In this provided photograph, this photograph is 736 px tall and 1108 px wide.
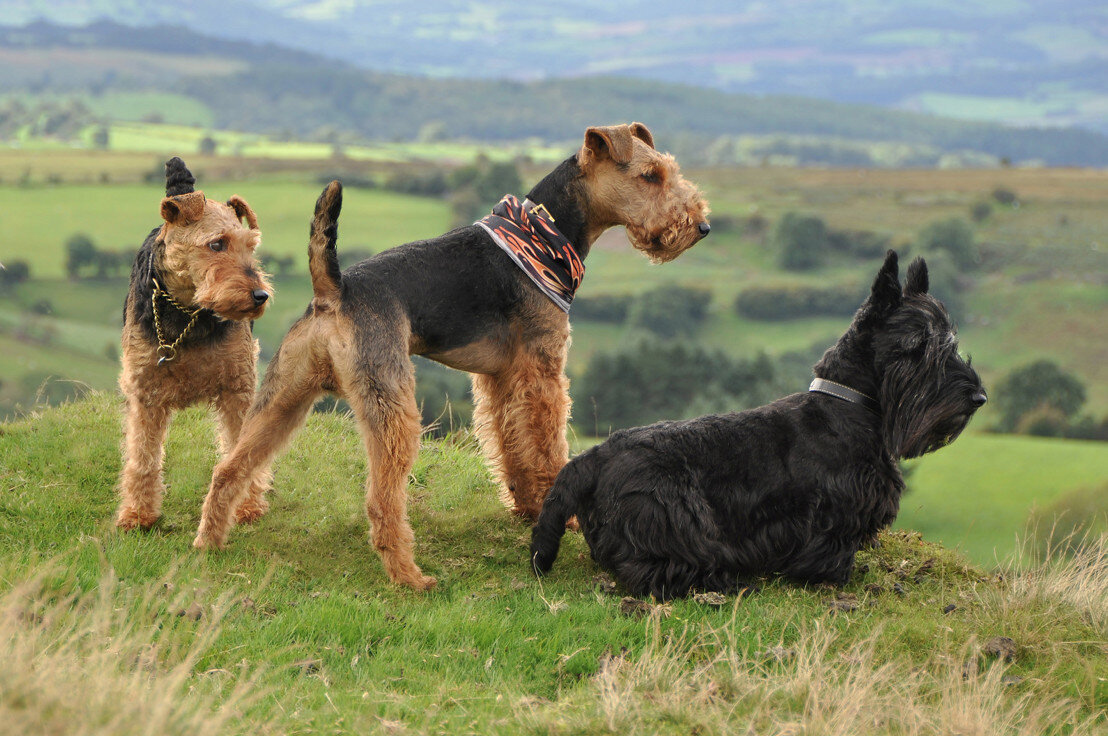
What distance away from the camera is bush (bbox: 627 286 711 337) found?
80.8 meters

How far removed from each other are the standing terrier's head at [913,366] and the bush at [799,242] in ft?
295

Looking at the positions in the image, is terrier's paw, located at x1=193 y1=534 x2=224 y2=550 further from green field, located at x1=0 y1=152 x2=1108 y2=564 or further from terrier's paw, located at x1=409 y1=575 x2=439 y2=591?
green field, located at x1=0 y1=152 x2=1108 y2=564

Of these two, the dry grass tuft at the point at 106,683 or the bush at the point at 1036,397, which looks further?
the bush at the point at 1036,397

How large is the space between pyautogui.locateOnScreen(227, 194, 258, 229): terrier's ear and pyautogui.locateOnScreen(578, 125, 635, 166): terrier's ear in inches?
96.3

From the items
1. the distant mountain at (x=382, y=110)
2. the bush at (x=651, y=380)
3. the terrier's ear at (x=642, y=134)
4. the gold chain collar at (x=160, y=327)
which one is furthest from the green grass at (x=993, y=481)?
the distant mountain at (x=382, y=110)

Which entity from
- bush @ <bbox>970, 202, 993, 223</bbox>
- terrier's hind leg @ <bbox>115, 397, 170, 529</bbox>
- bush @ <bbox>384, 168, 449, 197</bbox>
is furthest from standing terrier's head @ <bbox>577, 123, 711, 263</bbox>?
bush @ <bbox>970, 202, 993, 223</bbox>

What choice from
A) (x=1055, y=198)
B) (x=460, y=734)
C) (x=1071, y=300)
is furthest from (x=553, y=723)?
(x=1055, y=198)

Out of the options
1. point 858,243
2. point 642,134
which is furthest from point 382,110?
point 642,134

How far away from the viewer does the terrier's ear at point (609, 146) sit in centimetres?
692

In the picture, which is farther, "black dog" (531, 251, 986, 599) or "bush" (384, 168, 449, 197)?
"bush" (384, 168, 449, 197)

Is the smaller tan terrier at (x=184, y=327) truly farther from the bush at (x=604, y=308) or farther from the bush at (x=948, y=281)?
the bush at (x=948, y=281)

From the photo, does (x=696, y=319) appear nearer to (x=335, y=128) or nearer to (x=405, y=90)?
(x=335, y=128)

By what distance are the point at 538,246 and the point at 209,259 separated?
7.41 feet

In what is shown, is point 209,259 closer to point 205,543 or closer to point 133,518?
point 205,543
